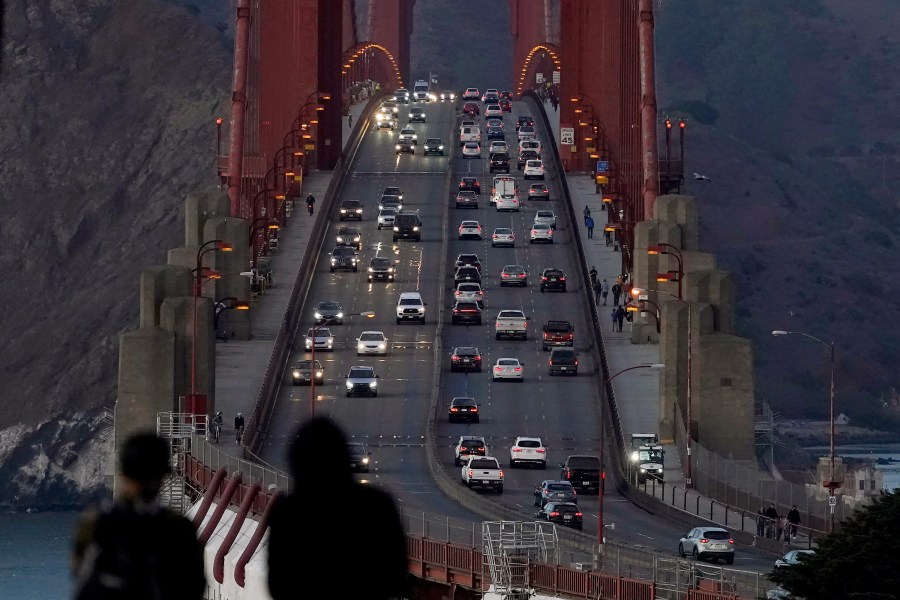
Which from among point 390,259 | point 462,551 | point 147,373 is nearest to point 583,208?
point 390,259

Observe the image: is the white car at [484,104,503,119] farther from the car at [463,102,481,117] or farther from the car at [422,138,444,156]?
the car at [422,138,444,156]

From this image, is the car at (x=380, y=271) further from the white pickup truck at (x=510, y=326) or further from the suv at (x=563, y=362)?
the suv at (x=563, y=362)

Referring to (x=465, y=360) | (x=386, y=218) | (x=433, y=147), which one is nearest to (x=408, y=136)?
(x=433, y=147)

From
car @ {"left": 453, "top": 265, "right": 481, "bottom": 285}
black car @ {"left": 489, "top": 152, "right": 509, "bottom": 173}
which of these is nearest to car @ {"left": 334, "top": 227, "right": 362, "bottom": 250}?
car @ {"left": 453, "top": 265, "right": 481, "bottom": 285}

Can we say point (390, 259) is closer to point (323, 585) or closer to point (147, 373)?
point (147, 373)

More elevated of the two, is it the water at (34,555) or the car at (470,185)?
the car at (470,185)

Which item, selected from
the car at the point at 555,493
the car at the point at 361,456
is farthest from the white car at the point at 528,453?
the car at the point at 555,493
